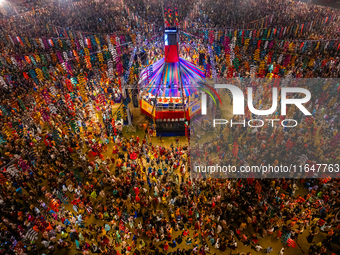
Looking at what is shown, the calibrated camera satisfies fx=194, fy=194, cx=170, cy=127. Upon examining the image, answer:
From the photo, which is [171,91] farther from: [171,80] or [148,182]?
[148,182]

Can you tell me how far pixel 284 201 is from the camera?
47.7 ft

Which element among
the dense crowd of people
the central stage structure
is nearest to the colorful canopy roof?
the central stage structure

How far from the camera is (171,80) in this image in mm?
22828

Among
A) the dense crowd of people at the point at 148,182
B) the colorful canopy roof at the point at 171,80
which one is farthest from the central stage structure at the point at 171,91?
the dense crowd of people at the point at 148,182

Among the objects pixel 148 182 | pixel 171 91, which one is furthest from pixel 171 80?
pixel 148 182

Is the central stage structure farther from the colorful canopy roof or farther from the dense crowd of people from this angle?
the dense crowd of people

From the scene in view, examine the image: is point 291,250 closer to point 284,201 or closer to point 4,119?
point 284,201

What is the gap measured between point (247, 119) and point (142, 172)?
13.0 meters

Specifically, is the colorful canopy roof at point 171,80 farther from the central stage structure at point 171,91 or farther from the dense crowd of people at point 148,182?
the dense crowd of people at point 148,182

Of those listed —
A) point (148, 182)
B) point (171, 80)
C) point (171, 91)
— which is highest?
point (171, 80)

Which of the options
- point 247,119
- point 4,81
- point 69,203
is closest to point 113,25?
point 4,81

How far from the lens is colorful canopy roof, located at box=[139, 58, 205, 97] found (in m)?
22.5

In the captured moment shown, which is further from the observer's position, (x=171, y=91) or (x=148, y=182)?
(x=171, y=91)

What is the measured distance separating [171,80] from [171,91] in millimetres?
1313
